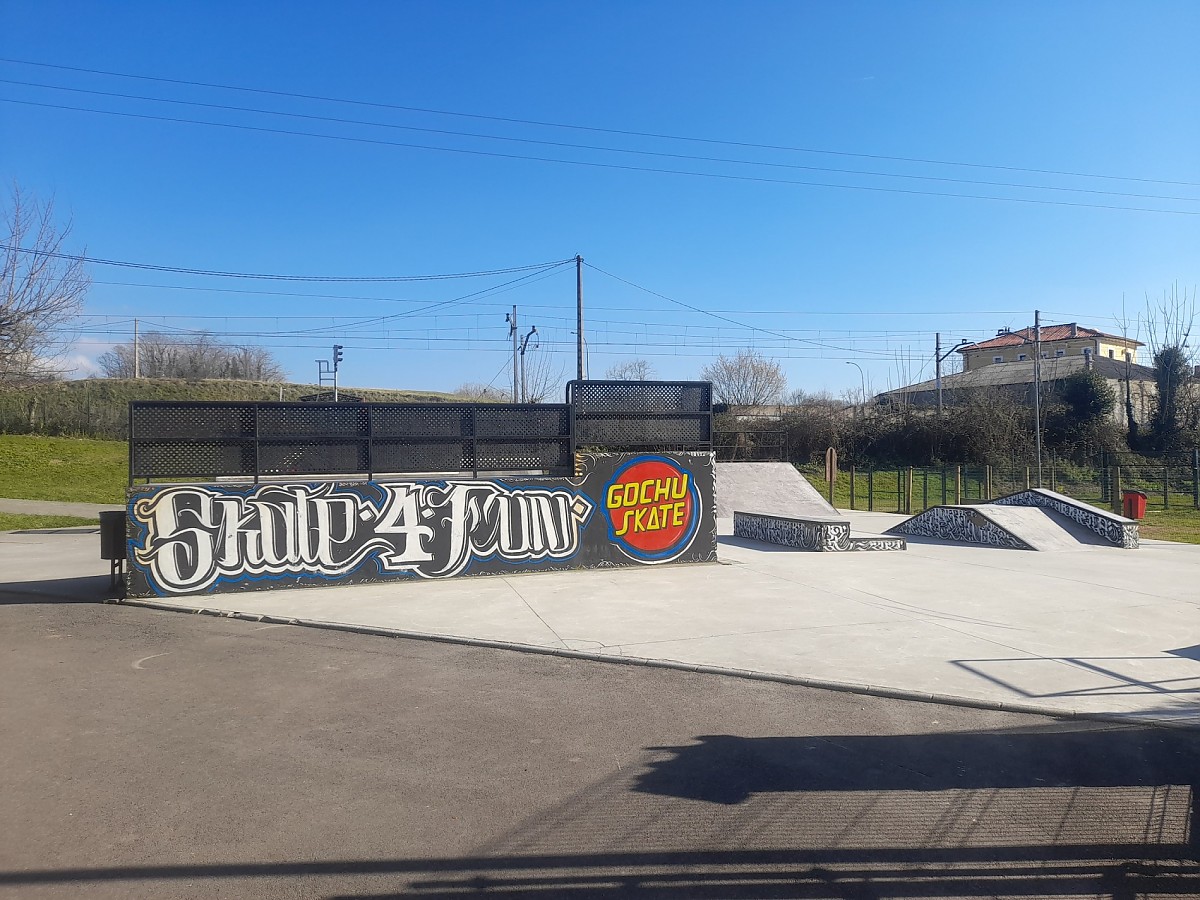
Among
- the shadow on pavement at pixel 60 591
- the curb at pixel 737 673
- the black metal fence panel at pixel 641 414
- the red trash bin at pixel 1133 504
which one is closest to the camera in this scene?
the curb at pixel 737 673

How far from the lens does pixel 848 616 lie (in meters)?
9.88

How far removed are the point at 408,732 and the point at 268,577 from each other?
6897 mm

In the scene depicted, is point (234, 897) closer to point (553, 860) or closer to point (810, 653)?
point (553, 860)

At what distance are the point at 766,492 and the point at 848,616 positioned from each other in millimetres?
18176

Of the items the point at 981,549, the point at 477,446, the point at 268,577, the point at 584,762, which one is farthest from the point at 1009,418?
the point at 584,762

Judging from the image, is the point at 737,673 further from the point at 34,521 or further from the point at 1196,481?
the point at 1196,481

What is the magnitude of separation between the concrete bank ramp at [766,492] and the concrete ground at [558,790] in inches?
762

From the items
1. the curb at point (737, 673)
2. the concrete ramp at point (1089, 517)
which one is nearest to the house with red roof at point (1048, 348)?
the concrete ramp at point (1089, 517)

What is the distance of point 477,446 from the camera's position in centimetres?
1307

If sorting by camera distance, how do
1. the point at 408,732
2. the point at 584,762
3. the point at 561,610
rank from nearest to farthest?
the point at 584,762, the point at 408,732, the point at 561,610

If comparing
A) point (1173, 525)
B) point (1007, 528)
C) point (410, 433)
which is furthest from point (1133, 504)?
point (410, 433)

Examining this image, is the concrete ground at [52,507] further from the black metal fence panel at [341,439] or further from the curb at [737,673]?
the curb at [737,673]

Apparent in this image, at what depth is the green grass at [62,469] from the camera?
30.0 m

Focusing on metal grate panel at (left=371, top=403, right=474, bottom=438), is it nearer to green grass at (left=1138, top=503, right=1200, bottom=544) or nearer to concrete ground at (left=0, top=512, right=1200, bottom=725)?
concrete ground at (left=0, top=512, right=1200, bottom=725)
